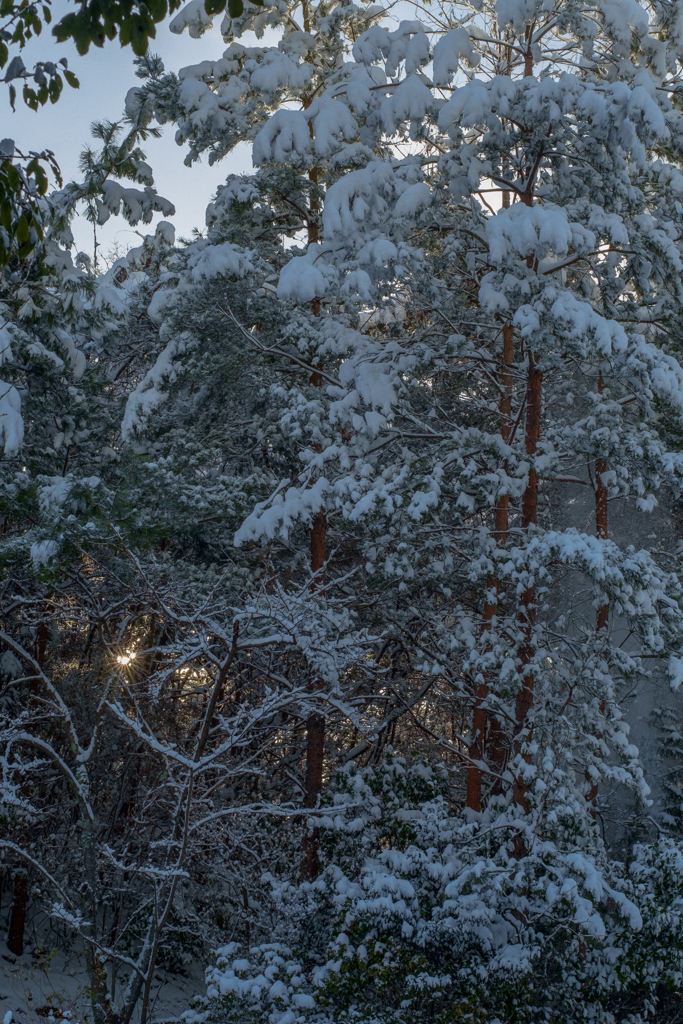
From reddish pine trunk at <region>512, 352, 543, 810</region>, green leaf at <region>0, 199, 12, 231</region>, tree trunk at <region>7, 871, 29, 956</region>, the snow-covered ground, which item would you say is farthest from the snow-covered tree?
tree trunk at <region>7, 871, 29, 956</region>

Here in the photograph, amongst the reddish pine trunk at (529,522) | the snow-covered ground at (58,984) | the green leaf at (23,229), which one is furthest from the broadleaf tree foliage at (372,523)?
the green leaf at (23,229)

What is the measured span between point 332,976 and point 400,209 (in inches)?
248

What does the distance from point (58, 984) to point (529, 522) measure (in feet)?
24.5

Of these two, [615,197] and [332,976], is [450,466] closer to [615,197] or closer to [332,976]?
[615,197]

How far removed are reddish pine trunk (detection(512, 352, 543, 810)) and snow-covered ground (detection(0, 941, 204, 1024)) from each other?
4.48 metres

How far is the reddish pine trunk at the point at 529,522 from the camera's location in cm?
776

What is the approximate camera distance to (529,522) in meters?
8.48

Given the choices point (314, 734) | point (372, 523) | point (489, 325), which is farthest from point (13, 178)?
point (314, 734)

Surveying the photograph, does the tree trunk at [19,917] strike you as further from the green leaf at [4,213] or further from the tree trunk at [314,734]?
the green leaf at [4,213]

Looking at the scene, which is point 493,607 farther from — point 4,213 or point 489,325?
point 4,213

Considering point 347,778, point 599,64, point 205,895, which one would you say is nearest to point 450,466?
point 347,778

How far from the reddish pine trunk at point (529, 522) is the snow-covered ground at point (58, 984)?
448cm

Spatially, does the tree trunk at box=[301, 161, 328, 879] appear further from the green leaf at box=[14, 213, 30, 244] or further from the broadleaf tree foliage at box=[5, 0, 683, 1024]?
the green leaf at box=[14, 213, 30, 244]

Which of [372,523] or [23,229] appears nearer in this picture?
[23,229]
